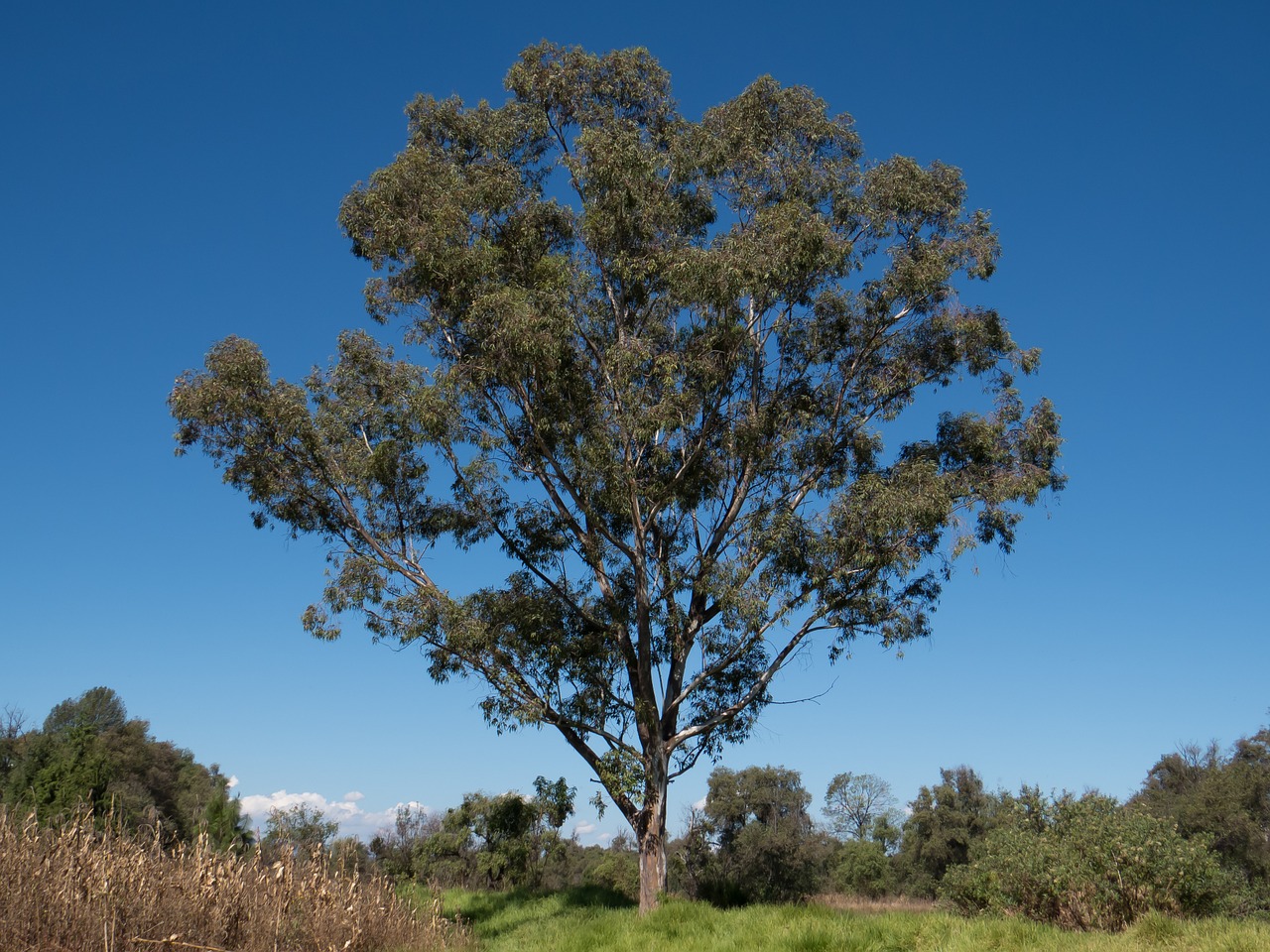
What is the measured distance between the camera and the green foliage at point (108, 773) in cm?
2455

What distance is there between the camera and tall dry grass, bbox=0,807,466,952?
823 cm

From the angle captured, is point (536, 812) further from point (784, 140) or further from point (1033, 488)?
point (784, 140)

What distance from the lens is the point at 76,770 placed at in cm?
2603

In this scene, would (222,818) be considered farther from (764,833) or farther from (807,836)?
(807,836)

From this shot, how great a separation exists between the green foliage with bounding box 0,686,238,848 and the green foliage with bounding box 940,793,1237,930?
14449 millimetres

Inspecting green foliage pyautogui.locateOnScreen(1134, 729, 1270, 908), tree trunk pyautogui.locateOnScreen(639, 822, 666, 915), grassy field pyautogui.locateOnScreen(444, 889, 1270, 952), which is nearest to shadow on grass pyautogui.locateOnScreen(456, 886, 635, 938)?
grassy field pyautogui.locateOnScreen(444, 889, 1270, 952)

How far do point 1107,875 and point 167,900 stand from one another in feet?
31.5

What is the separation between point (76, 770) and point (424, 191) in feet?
65.8

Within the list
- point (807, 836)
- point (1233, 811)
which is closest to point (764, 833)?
point (807, 836)

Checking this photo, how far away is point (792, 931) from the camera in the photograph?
10102mm

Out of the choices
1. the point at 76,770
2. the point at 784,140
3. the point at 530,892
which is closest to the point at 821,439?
the point at 784,140

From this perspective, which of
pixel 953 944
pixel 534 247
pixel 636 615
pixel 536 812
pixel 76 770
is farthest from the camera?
pixel 76 770

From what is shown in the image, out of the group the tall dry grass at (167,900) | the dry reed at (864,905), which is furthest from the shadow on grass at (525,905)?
the dry reed at (864,905)

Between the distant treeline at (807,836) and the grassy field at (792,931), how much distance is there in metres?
1.92
